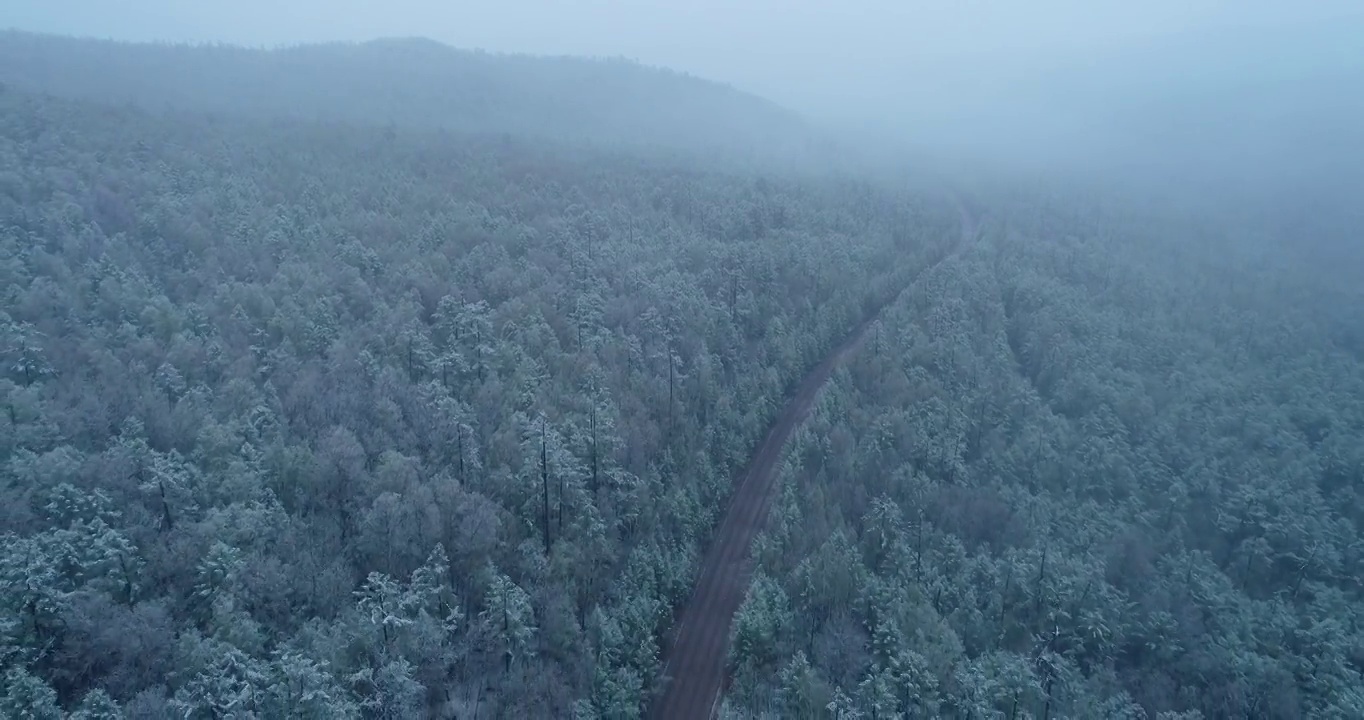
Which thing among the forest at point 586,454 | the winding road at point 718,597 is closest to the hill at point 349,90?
the forest at point 586,454

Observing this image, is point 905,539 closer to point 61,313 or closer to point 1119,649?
point 1119,649

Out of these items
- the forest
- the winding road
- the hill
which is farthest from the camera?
→ the hill

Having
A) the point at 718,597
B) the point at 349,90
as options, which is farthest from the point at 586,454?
the point at 349,90

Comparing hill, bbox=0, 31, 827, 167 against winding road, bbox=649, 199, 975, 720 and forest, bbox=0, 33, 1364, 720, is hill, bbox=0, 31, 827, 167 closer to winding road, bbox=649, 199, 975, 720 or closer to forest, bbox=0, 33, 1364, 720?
forest, bbox=0, 33, 1364, 720

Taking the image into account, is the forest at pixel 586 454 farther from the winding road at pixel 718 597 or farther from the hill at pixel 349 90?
the hill at pixel 349 90

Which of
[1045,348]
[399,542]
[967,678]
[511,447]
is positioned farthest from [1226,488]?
[399,542]

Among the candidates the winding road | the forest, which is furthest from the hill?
the winding road
